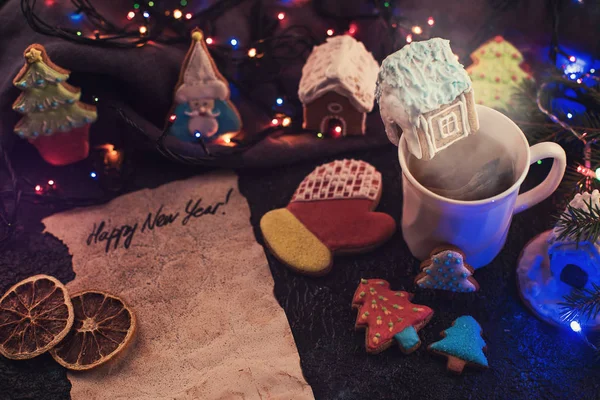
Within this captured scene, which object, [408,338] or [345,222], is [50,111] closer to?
[345,222]

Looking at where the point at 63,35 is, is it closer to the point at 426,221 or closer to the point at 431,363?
the point at 426,221

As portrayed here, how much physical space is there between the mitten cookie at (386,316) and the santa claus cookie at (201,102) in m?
0.56

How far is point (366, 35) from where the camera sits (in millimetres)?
1772

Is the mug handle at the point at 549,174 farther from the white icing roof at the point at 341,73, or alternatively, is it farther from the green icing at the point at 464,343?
the white icing roof at the point at 341,73

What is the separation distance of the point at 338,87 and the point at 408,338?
1.99 ft

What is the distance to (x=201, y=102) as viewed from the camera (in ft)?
5.24

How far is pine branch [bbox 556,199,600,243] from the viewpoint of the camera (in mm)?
1195

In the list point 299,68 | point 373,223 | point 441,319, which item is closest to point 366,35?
point 299,68

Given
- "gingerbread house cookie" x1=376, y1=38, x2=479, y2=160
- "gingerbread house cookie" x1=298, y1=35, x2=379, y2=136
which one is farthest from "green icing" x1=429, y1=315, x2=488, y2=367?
"gingerbread house cookie" x1=298, y1=35, x2=379, y2=136

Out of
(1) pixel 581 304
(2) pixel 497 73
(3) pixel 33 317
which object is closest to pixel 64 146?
(3) pixel 33 317

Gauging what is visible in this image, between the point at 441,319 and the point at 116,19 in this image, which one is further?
the point at 116,19

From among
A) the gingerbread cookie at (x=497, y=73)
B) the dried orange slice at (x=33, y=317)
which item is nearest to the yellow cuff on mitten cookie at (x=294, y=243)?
the dried orange slice at (x=33, y=317)

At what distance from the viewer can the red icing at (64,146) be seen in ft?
5.13

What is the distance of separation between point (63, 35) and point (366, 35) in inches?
30.8
